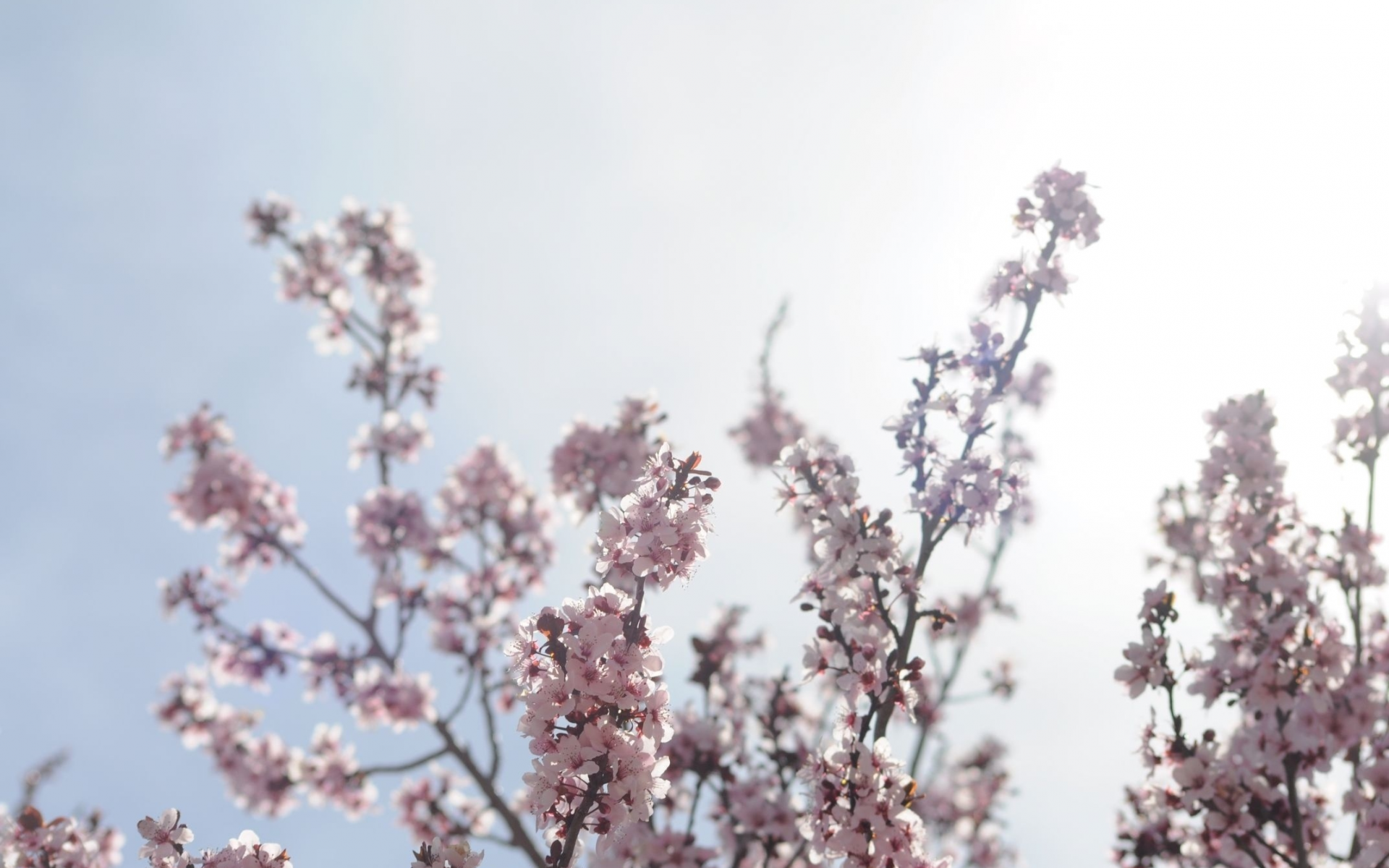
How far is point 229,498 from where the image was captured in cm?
960

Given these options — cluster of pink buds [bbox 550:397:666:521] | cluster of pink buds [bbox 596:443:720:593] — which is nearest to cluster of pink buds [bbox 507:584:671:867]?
cluster of pink buds [bbox 596:443:720:593]

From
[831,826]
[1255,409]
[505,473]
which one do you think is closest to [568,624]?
[831,826]

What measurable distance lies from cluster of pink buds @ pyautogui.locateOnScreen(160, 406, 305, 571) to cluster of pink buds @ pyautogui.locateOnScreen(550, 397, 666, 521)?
4154mm

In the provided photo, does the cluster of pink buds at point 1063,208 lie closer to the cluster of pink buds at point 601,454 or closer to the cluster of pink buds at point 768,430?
the cluster of pink buds at point 601,454

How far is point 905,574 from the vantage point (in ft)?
14.4

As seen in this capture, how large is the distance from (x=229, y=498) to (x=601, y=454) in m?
4.96

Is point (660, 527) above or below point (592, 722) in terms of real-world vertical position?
above

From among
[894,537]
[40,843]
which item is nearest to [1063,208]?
[894,537]

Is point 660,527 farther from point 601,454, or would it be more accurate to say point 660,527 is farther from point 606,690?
point 601,454

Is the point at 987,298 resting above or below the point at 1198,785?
above

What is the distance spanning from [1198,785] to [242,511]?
30.4 ft

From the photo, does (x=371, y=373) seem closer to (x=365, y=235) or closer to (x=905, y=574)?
(x=365, y=235)

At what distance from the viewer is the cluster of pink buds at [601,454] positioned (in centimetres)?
732

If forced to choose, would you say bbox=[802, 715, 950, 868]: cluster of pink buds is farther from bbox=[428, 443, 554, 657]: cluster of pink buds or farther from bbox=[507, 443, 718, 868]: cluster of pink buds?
bbox=[428, 443, 554, 657]: cluster of pink buds
